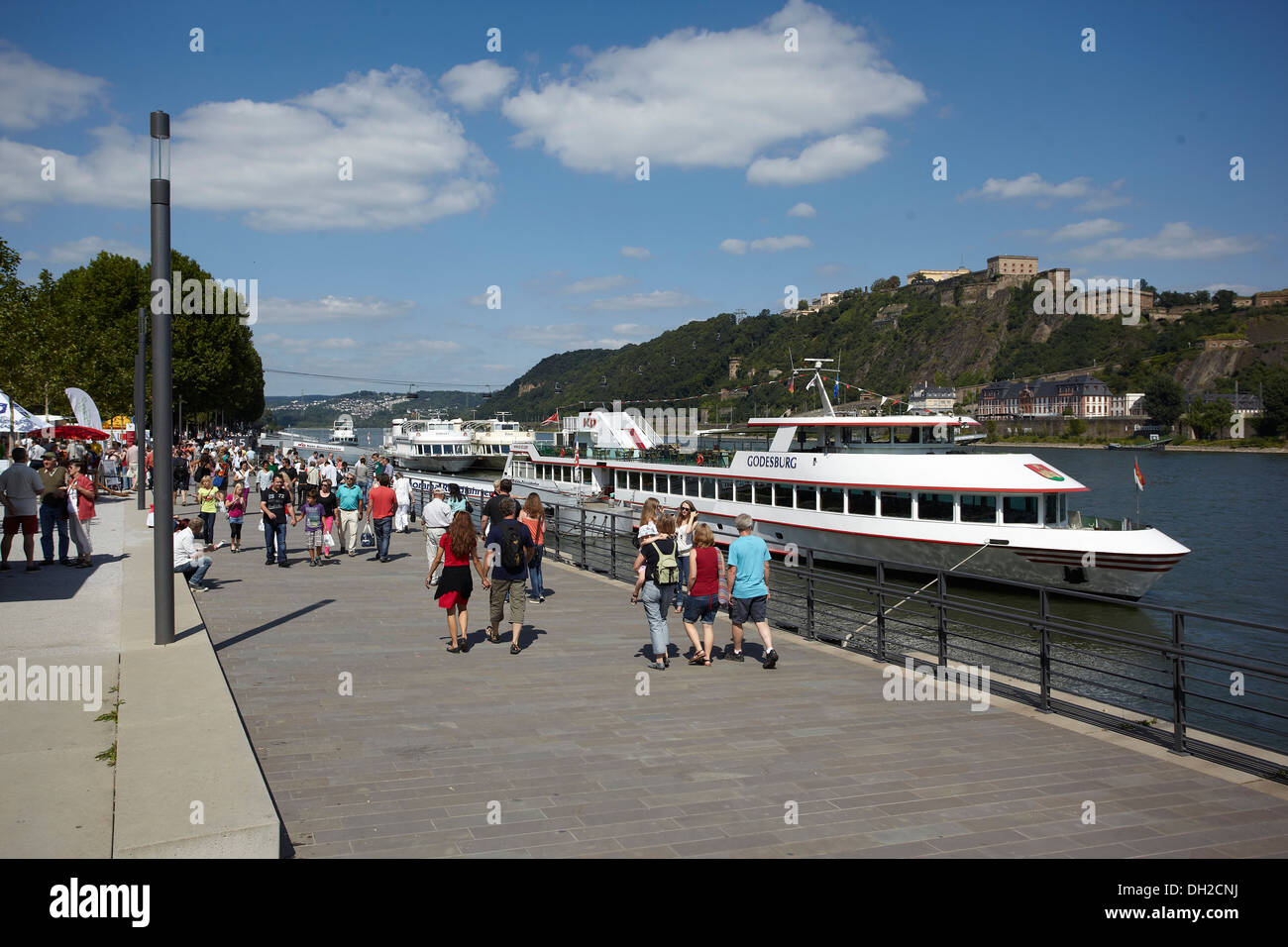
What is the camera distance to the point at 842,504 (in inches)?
1070

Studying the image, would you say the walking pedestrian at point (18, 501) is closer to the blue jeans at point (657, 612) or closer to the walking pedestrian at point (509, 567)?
the walking pedestrian at point (509, 567)

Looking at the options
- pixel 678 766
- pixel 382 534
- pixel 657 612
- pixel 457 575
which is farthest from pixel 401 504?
pixel 678 766

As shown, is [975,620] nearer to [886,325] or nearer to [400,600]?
[400,600]

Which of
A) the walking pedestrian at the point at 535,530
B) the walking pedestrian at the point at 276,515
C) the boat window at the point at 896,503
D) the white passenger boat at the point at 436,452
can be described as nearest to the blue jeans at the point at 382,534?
the walking pedestrian at the point at 276,515

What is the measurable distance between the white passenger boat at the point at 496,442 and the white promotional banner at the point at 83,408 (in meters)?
39.5

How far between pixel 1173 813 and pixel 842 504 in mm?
21512

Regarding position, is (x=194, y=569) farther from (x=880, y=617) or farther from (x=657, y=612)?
(x=880, y=617)

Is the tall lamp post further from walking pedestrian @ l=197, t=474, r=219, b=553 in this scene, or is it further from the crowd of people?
walking pedestrian @ l=197, t=474, r=219, b=553

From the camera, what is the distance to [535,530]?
13.3 m

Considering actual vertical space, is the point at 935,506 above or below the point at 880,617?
above

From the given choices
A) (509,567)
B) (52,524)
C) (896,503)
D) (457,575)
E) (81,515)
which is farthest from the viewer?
(896,503)

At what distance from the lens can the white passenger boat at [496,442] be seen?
73.5 m

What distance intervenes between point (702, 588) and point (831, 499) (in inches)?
730
